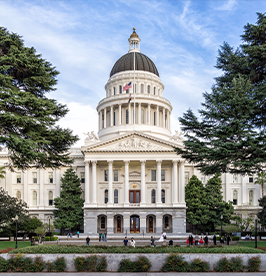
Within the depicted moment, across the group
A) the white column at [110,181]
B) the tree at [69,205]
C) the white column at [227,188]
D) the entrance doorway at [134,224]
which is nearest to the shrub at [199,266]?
the entrance doorway at [134,224]

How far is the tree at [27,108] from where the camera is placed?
882 inches

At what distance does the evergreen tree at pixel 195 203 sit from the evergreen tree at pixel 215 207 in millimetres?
856

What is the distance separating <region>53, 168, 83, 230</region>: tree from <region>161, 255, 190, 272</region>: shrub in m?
43.3

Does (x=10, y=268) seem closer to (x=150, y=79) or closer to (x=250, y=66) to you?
(x=250, y=66)

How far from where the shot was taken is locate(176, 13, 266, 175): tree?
2344cm

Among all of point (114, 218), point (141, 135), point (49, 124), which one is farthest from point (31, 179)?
point (49, 124)

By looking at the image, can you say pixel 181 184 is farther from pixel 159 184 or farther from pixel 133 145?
pixel 133 145

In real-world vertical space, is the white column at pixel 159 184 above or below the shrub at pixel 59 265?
above

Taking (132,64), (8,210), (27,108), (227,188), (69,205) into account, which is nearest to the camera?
(27,108)

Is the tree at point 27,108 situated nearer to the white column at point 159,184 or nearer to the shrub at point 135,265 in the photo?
the shrub at point 135,265

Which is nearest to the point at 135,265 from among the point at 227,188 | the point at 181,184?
the point at 181,184

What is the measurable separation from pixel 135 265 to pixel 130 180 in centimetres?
4543

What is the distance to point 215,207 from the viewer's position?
6056cm

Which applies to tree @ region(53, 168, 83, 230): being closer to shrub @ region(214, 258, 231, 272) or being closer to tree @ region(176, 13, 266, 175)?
tree @ region(176, 13, 266, 175)
